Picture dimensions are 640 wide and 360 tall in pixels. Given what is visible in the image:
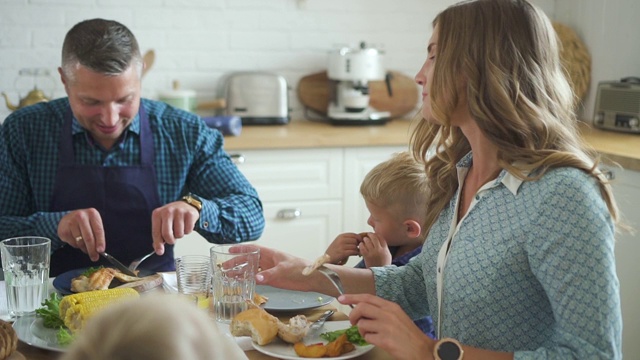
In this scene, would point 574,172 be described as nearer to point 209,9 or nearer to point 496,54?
point 496,54

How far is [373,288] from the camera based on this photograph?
195 centimetres

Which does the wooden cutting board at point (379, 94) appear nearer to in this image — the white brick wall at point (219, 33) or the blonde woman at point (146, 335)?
the white brick wall at point (219, 33)

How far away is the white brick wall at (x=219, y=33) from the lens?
13.3ft

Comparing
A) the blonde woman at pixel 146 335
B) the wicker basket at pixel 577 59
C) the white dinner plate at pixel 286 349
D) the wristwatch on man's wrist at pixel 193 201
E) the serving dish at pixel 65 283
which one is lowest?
the serving dish at pixel 65 283

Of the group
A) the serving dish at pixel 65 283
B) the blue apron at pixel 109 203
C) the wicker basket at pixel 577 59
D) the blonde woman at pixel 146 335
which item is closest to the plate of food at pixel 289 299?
the serving dish at pixel 65 283

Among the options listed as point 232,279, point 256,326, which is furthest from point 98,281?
point 256,326

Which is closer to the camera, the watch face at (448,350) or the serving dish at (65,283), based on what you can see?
the watch face at (448,350)

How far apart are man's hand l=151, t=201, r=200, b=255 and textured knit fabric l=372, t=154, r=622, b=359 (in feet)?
2.10

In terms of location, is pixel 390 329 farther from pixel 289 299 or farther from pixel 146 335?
pixel 146 335

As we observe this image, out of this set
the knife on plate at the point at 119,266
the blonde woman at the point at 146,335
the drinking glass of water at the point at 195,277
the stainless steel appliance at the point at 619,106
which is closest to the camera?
the blonde woman at the point at 146,335

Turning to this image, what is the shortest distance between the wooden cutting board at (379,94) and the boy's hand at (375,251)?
2.31 metres

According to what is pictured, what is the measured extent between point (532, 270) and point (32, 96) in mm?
2888

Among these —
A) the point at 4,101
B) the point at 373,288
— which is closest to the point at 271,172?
the point at 4,101

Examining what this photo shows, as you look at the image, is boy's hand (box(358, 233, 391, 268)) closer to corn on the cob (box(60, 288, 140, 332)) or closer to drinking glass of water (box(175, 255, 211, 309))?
drinking glass of water (box(175, 255, 211, 309))
